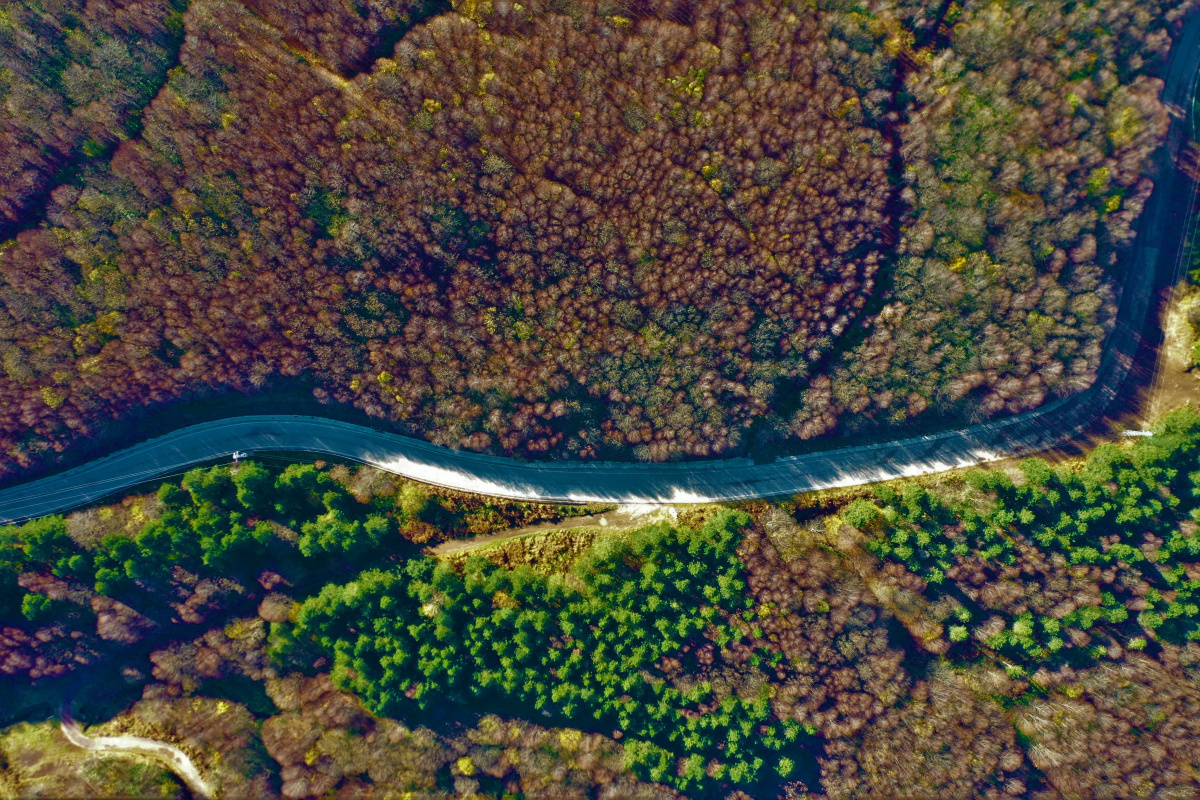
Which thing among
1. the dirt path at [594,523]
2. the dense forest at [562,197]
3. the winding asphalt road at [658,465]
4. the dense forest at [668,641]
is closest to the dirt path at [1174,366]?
the winding asphalt road at [658,465]

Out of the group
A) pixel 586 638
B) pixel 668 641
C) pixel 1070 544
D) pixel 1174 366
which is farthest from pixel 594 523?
pixel 1174 366

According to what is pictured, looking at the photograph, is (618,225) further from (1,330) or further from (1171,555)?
(1171,555)

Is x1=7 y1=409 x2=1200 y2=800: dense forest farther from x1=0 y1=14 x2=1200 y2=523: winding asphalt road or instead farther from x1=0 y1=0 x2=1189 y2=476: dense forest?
x1=0 y1=0 x2=1189 y2=476: dense forest

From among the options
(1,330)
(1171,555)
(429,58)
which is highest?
(429,58)

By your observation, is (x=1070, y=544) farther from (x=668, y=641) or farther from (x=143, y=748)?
(x=143, y=748)

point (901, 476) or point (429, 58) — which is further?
point (901, 476)

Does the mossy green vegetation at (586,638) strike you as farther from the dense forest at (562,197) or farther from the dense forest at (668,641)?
the dense forest at (562,197)

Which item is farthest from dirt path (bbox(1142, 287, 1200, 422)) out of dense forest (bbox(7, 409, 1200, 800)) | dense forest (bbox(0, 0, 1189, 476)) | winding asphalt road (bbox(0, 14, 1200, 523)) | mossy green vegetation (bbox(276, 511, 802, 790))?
mossy green vegetation (bbox(276, 511, 802, 790))

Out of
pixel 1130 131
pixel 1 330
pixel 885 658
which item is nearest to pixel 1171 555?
pixel 885 658

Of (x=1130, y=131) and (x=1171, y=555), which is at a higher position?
(x=1130, y=131)
